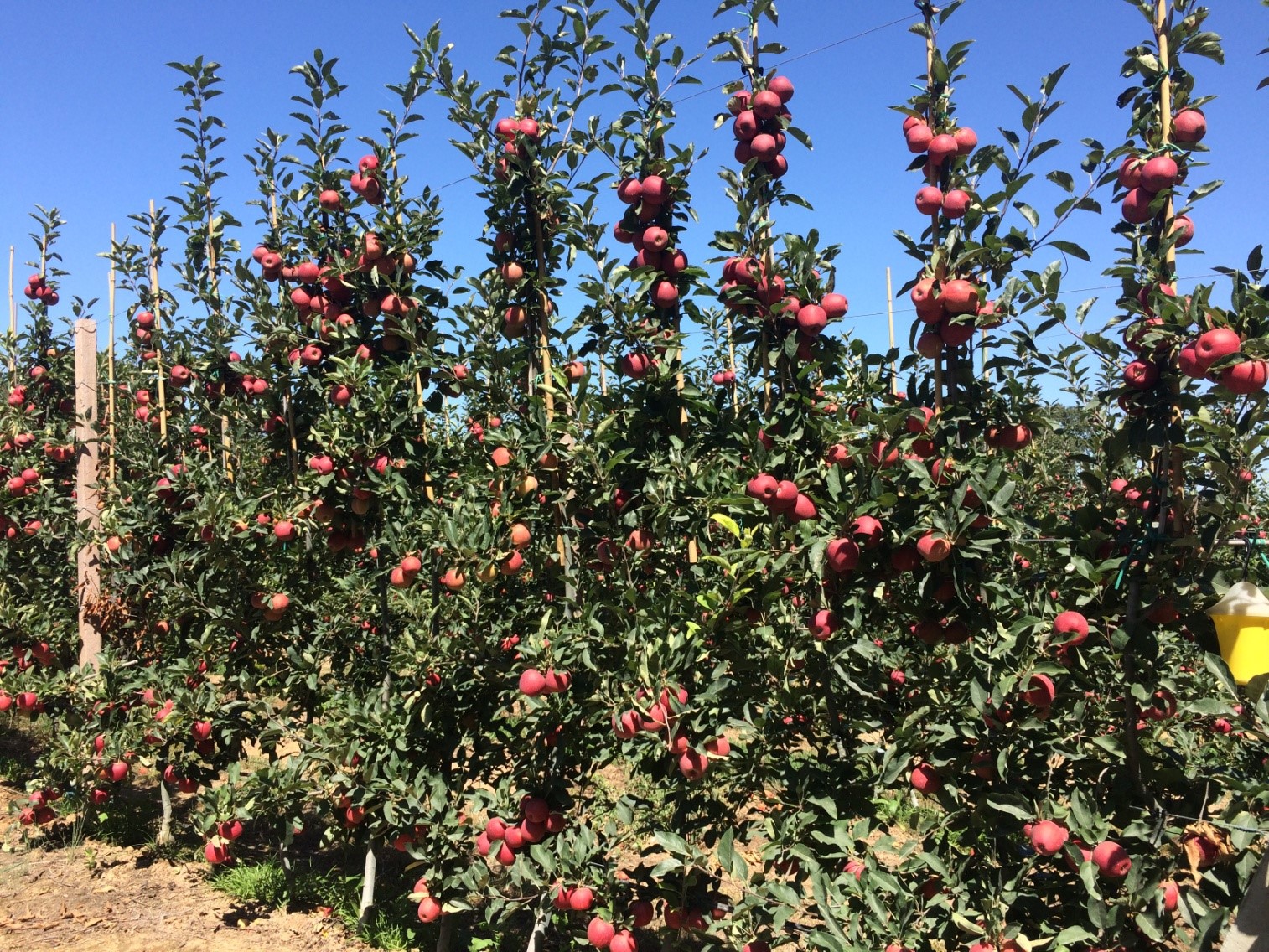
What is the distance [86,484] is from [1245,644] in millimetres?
5876

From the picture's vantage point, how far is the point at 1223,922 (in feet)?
6.72

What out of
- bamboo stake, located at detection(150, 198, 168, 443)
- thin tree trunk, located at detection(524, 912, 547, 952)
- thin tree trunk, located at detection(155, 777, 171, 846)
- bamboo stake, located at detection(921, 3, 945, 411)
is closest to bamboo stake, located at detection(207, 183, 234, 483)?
bamboo stake, located at detection(150, 198, 168, 443)

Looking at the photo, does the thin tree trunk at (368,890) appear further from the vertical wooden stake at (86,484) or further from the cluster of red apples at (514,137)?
the cluster of red apples at (514,137)

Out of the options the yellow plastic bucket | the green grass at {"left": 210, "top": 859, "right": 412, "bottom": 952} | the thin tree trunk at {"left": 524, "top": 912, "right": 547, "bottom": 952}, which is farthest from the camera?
the green grass at {"left": 210, "top": 859, "right": 412, "bottom": 952}

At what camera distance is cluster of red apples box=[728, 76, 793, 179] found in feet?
9.07

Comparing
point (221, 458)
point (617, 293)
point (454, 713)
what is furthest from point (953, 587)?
point (221, 458)

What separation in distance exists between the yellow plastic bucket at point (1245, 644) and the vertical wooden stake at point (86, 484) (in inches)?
214

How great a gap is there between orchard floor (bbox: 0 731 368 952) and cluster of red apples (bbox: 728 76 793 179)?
3.87 meters

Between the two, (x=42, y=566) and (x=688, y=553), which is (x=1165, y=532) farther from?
(x=42, y=566)

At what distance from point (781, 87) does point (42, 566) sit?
5.40m

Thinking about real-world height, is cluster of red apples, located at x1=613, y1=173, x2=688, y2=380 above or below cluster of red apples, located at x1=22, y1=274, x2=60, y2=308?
below

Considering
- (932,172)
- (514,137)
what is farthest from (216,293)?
(932,172)

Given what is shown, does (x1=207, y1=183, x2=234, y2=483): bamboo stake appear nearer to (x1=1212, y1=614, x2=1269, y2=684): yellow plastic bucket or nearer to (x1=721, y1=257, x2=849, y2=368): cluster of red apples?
(x1=721, y1=257, x2=849, y2=368): cluster of red apples

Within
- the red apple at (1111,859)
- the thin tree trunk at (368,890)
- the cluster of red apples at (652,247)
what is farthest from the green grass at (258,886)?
the red apple at (1111,859)
